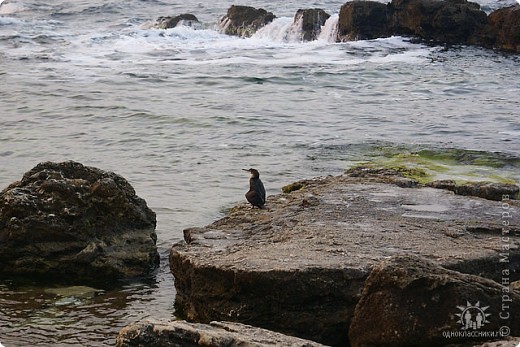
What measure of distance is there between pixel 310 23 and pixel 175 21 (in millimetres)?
5145

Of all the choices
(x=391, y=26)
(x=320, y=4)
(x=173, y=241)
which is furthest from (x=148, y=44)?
(x=173, y=241)

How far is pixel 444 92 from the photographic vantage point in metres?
19.6

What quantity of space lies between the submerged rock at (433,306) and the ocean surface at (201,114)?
93.0 inches

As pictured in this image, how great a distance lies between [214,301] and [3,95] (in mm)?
13779

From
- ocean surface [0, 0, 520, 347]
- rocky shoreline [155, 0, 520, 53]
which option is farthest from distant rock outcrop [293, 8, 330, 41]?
ocean surface [0, 0, 520, 347]

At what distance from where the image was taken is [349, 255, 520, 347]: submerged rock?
521 cm

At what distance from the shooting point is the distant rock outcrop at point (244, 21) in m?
29.9

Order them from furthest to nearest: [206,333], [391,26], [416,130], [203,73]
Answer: [391,26] → [203,73] → [416,130] → [206,333]

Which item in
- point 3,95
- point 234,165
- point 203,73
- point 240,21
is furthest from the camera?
point 240,21

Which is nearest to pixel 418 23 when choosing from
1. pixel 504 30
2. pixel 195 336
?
pixel 504 30

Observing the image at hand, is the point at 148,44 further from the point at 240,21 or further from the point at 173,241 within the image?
the point at 173,241

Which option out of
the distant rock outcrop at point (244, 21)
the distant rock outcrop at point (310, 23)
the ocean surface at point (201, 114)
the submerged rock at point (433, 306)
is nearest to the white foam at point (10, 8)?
the ocean surface at point (201, 114)

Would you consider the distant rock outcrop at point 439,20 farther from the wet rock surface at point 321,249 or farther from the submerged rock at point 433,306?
the submerged rock at point 433,306

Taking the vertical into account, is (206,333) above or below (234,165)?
above
